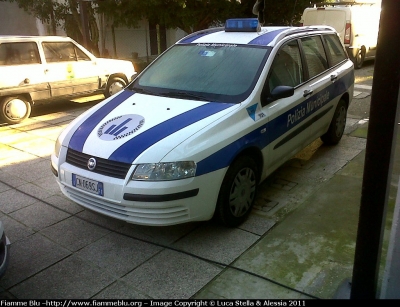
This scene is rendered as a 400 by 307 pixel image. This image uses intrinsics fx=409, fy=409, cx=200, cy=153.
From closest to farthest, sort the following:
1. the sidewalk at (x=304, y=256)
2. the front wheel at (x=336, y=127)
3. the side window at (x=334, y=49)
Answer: the sidewalk at (x=304, y=256) < the side window at (x=334, y=49) < the front wheel at (x=336, y=127)

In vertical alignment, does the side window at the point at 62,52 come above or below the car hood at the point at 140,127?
above

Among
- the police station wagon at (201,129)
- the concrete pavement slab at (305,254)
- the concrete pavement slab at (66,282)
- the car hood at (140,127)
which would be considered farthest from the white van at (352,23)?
the concrete pavement slab at (66,282)

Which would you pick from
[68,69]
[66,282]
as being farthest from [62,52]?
[66,282]

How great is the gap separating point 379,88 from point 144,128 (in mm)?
2018

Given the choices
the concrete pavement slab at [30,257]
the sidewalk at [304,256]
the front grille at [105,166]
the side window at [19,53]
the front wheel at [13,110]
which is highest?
the side window at [19,53]

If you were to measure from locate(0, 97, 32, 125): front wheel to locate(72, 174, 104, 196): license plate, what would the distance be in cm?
517

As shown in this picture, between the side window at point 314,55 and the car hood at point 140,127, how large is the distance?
1.72 meters

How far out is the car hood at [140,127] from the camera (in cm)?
339

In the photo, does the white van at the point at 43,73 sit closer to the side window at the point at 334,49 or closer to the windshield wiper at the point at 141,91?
the windshield wiper at the point at 141,91

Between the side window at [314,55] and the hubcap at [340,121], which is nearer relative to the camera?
the side window at [314,55]

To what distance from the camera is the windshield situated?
4090 mm

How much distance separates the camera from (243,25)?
4.84 meters

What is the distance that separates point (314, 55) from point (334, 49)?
768 mm

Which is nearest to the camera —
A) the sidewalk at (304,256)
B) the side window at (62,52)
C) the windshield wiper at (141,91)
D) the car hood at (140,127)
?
the sidewalk at (304,256)
